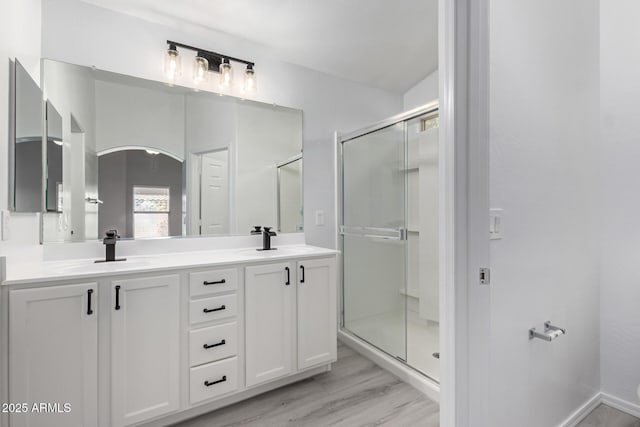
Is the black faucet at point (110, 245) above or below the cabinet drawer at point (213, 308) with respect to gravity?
above

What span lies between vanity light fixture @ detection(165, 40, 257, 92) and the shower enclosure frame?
0.91 metres

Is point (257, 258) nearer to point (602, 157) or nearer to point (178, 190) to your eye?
point (178, 190)

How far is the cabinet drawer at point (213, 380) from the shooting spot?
158 cm

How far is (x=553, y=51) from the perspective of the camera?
140 cm

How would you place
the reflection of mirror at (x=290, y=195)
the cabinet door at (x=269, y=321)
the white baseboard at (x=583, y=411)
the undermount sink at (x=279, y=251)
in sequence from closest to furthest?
the white baseboard at (x=583, y=411) → the cabinet door at (x=269, y=321) → the undermount sink at (x=279, y=251) → the reflection of mirror at (x=290, y=195)

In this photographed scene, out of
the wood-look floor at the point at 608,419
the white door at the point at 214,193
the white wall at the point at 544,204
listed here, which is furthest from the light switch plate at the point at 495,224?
the white door at the point at 214,193

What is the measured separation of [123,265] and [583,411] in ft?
8.42

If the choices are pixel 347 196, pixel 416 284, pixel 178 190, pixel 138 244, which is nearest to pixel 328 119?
pixel 347 196

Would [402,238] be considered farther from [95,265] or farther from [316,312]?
[95,265]

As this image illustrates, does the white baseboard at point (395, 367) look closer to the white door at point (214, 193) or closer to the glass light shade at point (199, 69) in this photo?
the white door at point (214, 193)

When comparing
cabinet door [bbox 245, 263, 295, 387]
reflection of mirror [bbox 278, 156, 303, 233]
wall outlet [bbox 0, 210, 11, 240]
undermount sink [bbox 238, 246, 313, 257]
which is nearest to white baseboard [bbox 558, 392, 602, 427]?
cabinet door [bbox 245, 263, 295, 387]

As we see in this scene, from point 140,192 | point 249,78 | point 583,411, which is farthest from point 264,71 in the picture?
point 583,411

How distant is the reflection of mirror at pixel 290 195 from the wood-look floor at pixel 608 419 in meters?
2.08

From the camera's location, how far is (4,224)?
1.26 meters
